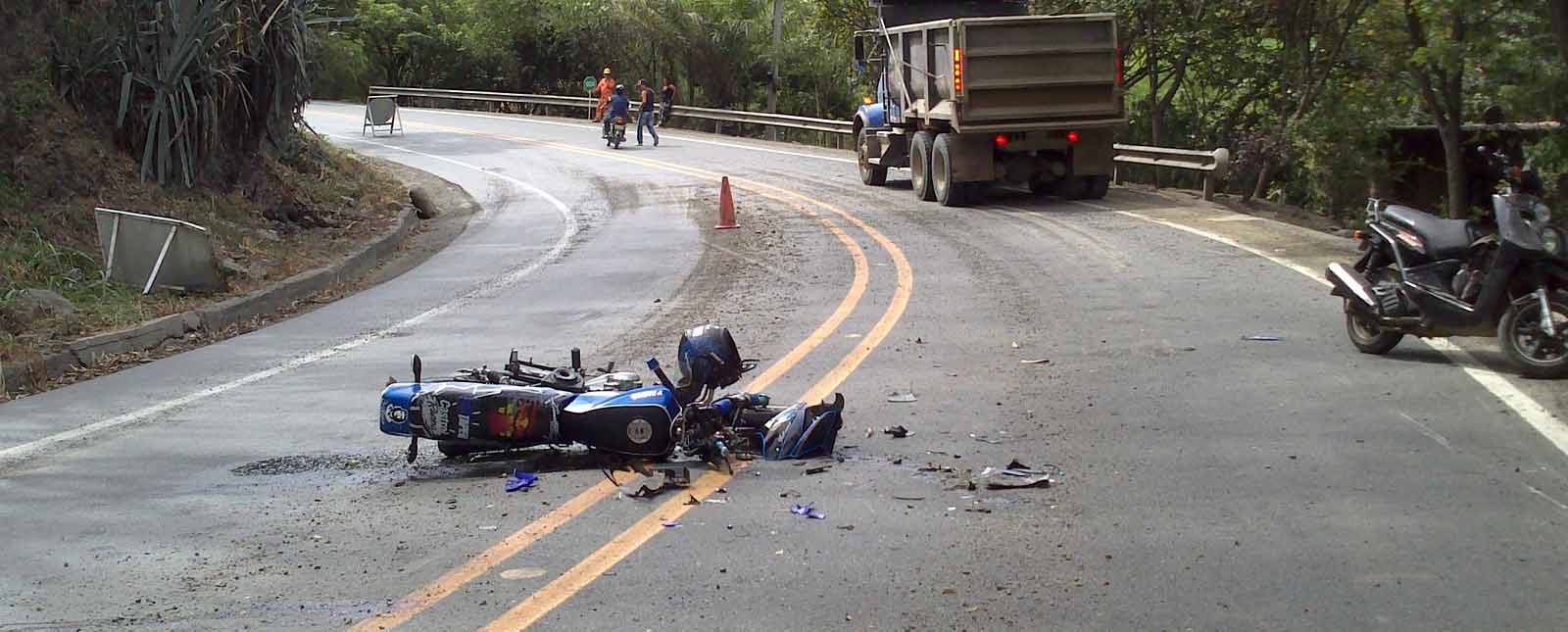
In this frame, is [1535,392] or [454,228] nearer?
[1535,392]

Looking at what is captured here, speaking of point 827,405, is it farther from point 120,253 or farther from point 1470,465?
point 120,253

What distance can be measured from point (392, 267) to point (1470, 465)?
1267 cm

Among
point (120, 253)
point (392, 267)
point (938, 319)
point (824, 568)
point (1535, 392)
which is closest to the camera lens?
point (824, 568)

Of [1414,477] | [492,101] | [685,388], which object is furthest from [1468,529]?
[492,101]

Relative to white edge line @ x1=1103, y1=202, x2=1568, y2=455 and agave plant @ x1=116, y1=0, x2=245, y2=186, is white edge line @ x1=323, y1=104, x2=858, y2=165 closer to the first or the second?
agave plant @ x1=116, y1=0, x2=245, y2=186

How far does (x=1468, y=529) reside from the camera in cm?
575

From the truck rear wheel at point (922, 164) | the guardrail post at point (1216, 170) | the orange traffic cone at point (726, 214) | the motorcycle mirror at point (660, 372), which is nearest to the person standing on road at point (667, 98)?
the truck rear wheel at point (922, 164)

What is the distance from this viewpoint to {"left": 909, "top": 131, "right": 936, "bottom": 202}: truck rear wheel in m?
20.8

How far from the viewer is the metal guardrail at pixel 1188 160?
1936 centimetres

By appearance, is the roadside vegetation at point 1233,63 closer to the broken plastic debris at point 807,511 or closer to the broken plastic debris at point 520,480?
the broken plastic debris at point 807,511

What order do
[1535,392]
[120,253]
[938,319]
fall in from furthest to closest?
[120,253], [938,319], [1535,392]

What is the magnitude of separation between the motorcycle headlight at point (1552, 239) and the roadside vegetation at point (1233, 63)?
14.0 feet

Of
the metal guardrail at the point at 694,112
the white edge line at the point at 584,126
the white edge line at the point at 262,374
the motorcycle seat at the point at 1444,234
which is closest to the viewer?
the white edge line at the point at 262,374

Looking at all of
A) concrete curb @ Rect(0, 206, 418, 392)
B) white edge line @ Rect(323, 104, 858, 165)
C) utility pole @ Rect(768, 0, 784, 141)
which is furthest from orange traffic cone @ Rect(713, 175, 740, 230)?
utility pole @ Rect(768, 0, 784, 141)
